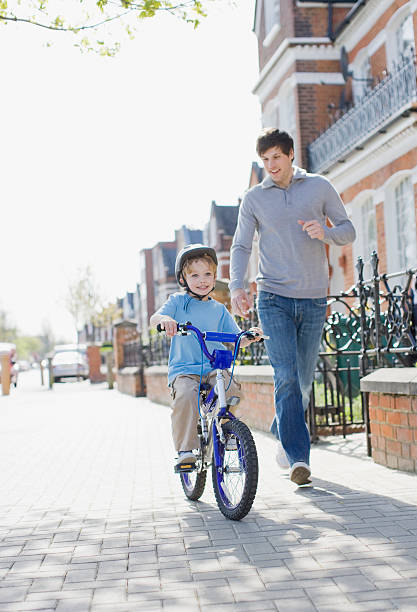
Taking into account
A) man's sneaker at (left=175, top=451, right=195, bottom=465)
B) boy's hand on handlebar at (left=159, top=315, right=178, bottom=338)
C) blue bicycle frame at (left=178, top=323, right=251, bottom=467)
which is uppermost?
boy's hand on handlebar at (left=159, top=315, right=178, bottom=338)

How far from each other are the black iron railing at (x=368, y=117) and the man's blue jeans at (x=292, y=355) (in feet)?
35.3

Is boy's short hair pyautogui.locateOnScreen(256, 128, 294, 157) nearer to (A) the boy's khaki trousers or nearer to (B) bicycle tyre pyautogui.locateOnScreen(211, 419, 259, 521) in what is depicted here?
(A) the boy's khaki trousers

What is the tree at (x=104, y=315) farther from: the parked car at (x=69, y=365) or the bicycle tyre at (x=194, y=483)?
the bicycle tyre at (x=194, y=483)

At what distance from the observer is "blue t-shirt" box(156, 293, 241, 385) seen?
493 centimetres

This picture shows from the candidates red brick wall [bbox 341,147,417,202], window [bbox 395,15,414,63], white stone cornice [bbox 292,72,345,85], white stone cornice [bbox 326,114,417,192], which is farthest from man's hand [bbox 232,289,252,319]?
white stone cornice [bbox 292,72,345,85]

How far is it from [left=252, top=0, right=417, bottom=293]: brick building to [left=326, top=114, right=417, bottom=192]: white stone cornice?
0.02m

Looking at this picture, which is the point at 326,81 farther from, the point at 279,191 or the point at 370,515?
the point at 370,515

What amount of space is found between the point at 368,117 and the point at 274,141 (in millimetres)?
12985

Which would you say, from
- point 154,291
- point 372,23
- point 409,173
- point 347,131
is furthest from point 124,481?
point 154,291

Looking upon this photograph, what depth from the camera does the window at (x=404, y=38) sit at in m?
17.2

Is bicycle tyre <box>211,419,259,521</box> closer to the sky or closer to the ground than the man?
closer to the ground

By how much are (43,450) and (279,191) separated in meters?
4.94

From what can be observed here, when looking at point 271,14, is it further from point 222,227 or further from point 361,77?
point 222,227

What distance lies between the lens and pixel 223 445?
446 cm
